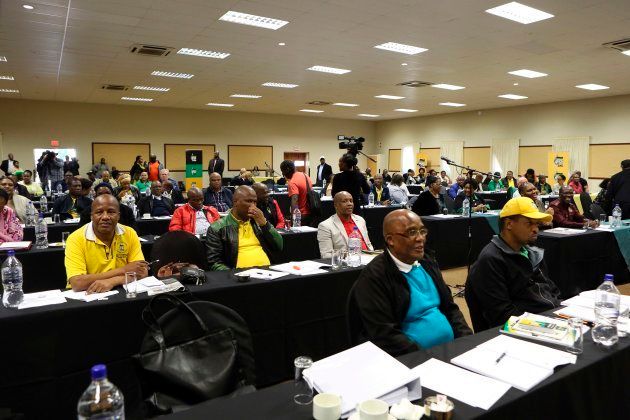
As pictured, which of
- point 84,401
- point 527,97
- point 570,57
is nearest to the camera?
point 84,401

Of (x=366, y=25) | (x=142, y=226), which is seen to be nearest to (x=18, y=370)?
(x=142, y=226)

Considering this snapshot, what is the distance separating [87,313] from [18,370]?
0.39 meters

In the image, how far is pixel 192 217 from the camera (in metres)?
5.04

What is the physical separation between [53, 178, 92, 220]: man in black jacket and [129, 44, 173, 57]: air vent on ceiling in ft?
9.50

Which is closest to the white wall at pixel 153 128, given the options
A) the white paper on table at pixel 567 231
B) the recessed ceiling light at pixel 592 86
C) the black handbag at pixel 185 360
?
the recessed ceiling light at pixel 592 86

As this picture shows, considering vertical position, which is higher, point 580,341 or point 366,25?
point 366,25

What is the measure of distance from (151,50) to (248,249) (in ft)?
19.3

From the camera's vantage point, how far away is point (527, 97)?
44.6 feet

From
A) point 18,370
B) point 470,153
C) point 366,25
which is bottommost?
point 18,370

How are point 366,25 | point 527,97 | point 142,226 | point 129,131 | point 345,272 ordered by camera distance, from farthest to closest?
point 129,131
point 527,97
point 366,25
point 142,226
point 345,272

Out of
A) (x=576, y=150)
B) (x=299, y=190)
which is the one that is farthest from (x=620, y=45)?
(x=576, y=150)

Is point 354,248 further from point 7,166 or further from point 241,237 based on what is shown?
point 7,166

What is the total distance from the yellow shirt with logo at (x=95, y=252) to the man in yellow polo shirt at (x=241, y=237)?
663 mm

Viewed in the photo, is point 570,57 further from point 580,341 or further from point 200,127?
point 200,127
